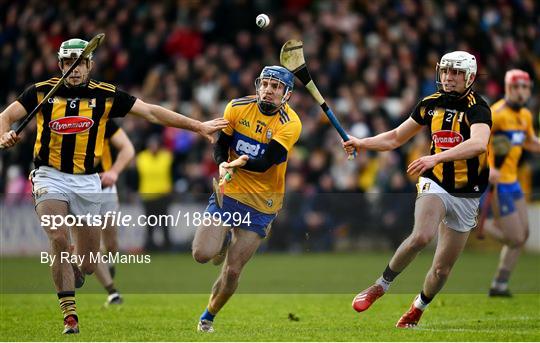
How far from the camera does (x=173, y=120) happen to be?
358 inches

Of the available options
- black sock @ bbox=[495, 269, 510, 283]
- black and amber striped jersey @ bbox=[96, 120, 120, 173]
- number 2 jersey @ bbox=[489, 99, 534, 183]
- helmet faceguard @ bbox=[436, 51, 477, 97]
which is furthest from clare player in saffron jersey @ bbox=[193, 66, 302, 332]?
black sock @ bbox=[495, 269, 510, 283]

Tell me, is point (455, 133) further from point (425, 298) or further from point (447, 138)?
point (425, 298)

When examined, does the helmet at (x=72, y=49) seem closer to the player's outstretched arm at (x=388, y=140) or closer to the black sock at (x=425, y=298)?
the player's outstretched arm at (x=388, y=140)

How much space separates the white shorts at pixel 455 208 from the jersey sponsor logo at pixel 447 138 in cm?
33

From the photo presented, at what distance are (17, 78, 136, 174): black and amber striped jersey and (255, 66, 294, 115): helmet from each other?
1085 mm

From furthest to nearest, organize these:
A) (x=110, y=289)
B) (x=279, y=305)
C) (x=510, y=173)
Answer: (x=510, y=173) < (x=279, y=305) < (x=110, y=289)

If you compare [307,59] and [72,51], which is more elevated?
[72,51]

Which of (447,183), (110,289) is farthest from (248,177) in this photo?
(110,289)

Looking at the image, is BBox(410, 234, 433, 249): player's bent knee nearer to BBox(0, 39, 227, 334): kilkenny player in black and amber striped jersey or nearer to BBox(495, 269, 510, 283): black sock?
BBox(0, 39, 227, 334): kilkenny player in black and amber striped jersey

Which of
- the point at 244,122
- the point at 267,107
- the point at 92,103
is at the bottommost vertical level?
the point at 244,122

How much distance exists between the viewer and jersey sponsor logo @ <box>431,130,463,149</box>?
9.12 m

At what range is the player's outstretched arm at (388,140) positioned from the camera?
9.49m

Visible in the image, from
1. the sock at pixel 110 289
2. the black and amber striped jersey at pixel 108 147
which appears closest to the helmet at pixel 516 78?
the black and amber striped jersey at pixel 108 147

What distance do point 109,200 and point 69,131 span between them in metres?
2.19
